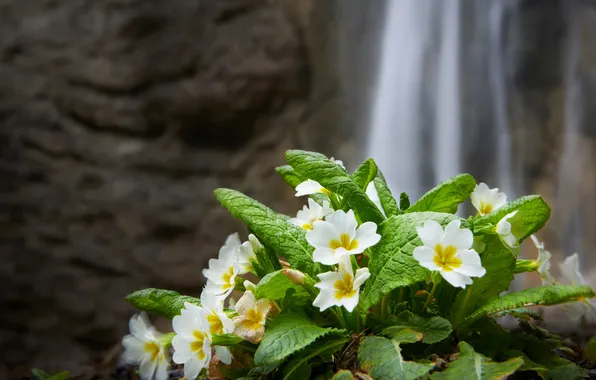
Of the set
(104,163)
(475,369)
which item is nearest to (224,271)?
(475,369)

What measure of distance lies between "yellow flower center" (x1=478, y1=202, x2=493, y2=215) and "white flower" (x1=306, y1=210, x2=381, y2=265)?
1.01 ft

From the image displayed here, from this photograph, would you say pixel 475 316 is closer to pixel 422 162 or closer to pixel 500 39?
pixel 422 162

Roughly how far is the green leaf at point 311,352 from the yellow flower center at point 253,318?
0.26 ft

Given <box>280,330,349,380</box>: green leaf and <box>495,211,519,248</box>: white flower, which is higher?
<box>495,211,519,248</box>: white flower

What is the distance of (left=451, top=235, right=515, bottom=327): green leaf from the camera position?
100 centimetres

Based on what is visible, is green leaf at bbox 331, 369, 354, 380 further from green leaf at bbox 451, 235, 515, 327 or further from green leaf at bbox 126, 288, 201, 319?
green leaf at bbox 126, 288, 201, 319

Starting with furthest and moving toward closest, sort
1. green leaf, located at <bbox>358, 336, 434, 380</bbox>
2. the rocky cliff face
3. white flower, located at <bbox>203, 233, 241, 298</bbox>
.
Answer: the rocky cliff face < white flower, located at <bbox>203, 233, 241, 298</bbox> < green leaf, located at <bbox>358, 336, 434, 380</bbox>

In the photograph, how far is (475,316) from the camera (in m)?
0.97

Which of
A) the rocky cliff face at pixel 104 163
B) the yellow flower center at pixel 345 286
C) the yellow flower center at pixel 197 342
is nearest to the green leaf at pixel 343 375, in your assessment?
the yellow flower center at pixel 345 286

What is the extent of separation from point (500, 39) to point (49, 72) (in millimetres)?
2547

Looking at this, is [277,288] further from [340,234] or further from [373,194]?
[373,194]

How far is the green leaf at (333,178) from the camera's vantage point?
39.2 inches

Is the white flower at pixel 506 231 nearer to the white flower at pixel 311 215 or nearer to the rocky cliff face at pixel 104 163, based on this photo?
the white flower at pixel 311 215

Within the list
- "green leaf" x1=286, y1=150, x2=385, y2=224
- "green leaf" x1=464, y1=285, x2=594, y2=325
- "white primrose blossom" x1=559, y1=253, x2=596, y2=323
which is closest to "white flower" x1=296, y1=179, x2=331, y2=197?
"green leaf" x1=286, y1=150, x2=385, y2=224
